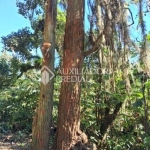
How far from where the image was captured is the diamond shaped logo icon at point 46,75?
15.2 ft

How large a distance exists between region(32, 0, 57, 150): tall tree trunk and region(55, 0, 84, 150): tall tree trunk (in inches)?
8.9

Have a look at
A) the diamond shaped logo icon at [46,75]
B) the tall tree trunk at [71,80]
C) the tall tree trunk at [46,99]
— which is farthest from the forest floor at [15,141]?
the diamond shaped logo icon at [46,75]

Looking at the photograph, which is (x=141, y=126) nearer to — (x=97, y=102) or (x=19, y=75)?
(x=97, y=102)

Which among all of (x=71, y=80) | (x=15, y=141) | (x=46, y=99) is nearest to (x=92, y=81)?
(x=71, y=80)

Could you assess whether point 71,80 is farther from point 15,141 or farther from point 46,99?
point 15,141

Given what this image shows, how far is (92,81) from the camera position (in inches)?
236

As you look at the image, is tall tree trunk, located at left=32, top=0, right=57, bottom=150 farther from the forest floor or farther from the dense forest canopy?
the forest floor

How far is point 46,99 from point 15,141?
2188 millimetres

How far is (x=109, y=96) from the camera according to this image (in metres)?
6.02

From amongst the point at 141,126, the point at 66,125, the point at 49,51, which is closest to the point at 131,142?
the point at 141,126

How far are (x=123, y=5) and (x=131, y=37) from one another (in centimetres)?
61

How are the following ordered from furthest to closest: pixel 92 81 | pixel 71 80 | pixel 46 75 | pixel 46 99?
1. pixel 92 81
2. pixel 46 75
3. pixel 46 99
4. pixel 71 80

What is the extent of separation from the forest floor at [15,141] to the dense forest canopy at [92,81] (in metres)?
0.19

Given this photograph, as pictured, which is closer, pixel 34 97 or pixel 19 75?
pixel 34 97
